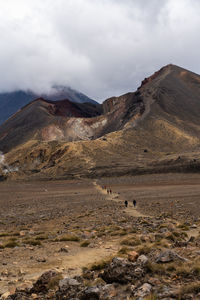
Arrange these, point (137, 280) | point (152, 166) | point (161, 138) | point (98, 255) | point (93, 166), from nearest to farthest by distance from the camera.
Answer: point (137, 280)
point (98, 255)
point (152, 166)
point (93, 166)
point (161, 138)

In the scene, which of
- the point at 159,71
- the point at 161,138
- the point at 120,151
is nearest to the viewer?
the point at 120,151

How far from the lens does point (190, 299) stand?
4672 mm

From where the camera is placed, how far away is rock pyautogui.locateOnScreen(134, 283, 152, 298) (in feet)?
17.1

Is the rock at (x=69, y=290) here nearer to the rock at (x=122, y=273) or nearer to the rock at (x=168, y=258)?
the rock at (x=122, y=273)

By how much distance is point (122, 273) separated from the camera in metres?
6.17

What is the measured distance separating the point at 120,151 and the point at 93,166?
15.2 metres

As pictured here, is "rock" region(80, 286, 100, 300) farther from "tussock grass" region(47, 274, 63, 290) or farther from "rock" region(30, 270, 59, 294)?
"rock" region(30, 270, 59, 294)

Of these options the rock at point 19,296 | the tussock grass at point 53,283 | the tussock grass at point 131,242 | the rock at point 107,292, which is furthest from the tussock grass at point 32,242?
the rock at point 107,292

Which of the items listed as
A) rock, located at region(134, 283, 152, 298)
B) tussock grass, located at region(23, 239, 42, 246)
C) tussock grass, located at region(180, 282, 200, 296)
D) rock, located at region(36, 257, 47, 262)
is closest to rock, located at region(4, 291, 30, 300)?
rock, located at region(134, 283, 152, 298)

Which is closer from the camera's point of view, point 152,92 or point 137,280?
point 137,280

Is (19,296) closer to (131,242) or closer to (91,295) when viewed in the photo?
(91,295)

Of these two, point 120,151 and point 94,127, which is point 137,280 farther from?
point 94,127

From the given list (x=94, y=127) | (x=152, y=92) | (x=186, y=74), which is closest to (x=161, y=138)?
(x=152, y=92)

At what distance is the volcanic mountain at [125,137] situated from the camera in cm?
9644
